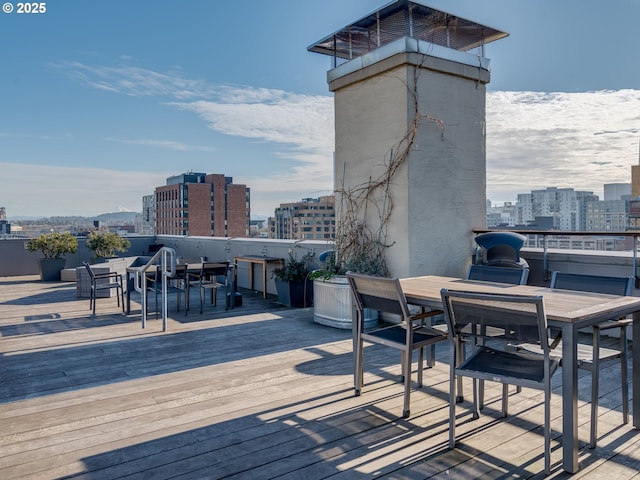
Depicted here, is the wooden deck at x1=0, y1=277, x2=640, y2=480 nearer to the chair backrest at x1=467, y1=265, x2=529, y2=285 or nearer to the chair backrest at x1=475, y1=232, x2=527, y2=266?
the chair backrest at x1=467, y1=265, x2=529, y2=285

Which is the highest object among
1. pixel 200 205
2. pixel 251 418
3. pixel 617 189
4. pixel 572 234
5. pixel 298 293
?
pixel 200 205

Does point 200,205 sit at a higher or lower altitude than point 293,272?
higher

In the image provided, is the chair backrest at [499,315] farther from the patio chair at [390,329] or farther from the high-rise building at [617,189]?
the high-rise building at [617,189]

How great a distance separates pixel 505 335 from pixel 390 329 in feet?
A: 3.31

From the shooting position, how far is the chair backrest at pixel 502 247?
495 cm

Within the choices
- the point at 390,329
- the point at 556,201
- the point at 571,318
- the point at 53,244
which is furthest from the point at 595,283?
the point at 53,244

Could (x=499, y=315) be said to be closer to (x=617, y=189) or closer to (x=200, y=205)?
(x=617, y=189)

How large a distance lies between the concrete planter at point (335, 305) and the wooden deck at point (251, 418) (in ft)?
1.50

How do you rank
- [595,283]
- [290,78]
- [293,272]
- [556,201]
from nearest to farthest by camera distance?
[595,283] → [293,272] → [556,201] → [290,78]

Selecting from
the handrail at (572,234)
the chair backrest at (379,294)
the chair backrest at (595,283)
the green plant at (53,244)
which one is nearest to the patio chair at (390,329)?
the chair backrest at (379,294)

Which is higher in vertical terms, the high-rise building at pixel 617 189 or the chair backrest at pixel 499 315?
the high-rise building at pixel 617 189

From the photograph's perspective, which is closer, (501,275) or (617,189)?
(501,275)

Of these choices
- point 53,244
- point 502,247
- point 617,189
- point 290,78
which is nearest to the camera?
point 502,247

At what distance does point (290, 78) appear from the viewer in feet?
38.1
